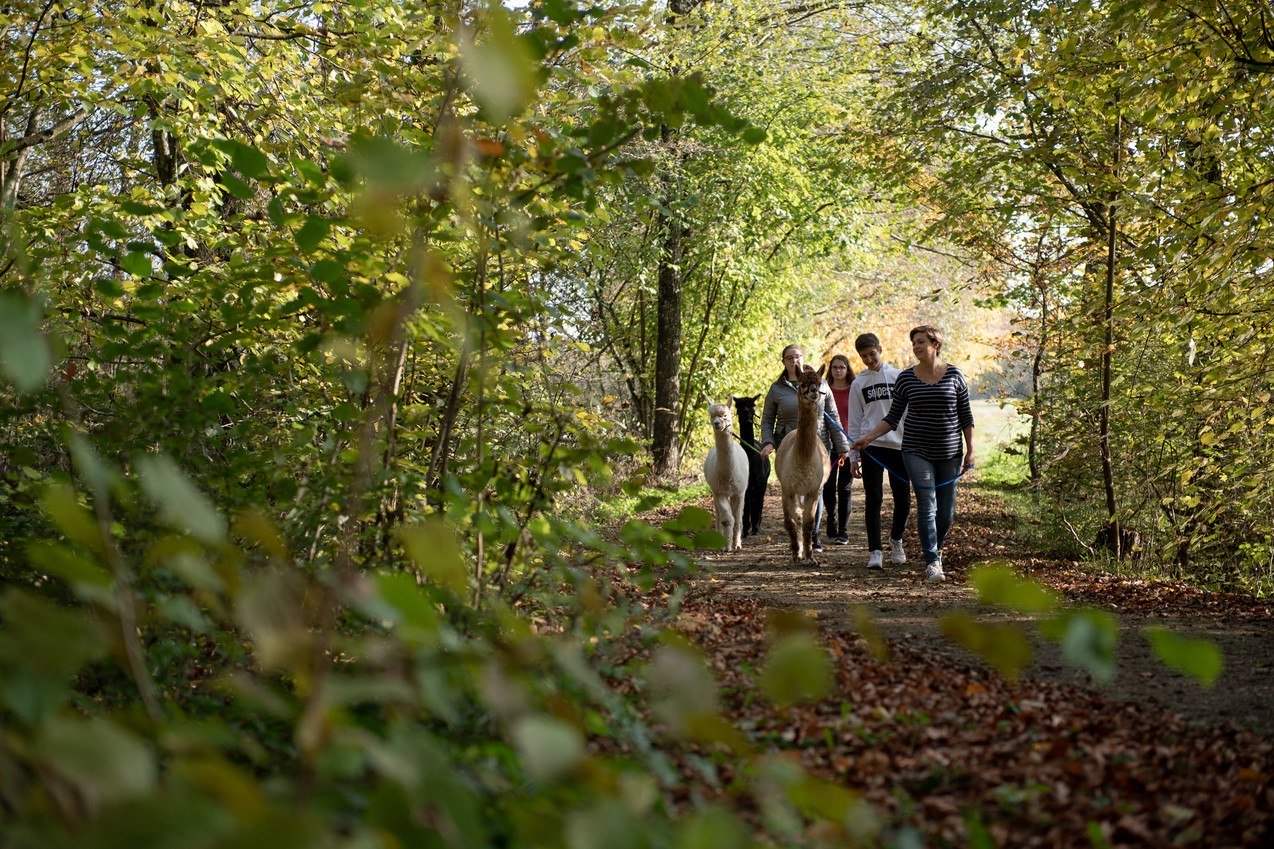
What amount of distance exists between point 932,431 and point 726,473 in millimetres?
2326

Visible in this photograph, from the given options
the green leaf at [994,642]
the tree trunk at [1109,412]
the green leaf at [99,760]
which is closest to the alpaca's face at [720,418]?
the tree trunk at [1109,412]

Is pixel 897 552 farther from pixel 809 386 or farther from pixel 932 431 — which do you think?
pixel 809 386

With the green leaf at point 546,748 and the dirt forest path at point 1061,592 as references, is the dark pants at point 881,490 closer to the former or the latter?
the dirt forest path at point 1061,592

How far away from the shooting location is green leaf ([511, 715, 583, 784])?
1.56m

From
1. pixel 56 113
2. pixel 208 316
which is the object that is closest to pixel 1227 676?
pixel 208 316

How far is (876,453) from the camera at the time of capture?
10.4 m

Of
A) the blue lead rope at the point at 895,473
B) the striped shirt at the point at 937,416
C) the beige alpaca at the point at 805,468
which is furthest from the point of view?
the beige alpaca at the point at 805,468

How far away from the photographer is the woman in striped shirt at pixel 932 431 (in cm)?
888

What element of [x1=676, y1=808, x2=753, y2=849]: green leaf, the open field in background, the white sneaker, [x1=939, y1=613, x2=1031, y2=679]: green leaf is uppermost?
the open field in background

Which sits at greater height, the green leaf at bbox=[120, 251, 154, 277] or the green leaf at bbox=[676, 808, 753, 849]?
the green leaf at bbox=[120, 251, 154, 277]

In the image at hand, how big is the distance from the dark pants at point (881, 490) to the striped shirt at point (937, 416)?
0.61 meters

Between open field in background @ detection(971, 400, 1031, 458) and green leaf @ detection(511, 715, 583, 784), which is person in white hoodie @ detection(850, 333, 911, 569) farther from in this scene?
open field in background @ detection(971, 400, 1031, 458)

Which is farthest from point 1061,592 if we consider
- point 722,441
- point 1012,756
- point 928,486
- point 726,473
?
point 1012,756

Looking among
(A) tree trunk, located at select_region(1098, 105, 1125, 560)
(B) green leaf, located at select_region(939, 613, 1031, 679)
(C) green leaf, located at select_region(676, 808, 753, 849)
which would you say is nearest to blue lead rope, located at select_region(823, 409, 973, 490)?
(A) tree trunk, located at select_region(1098, 105, 1125, 560)
